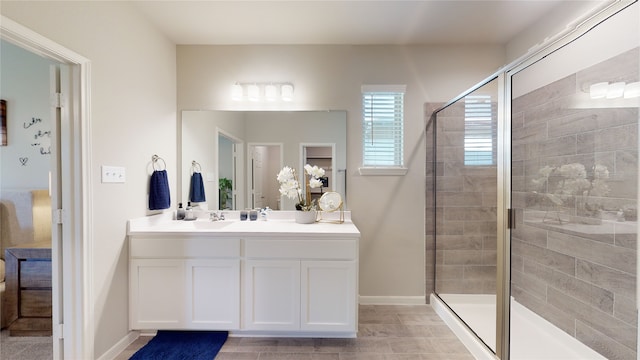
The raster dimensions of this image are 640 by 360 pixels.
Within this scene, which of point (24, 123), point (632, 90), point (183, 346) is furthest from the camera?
point (24, 123)

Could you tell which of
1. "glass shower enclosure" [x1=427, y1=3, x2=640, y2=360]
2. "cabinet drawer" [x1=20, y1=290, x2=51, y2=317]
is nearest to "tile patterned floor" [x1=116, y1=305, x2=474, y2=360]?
"glass shower enclosure" [x1=427, y1=3, x2=640, y2=360]

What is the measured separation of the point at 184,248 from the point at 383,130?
2.03 meters

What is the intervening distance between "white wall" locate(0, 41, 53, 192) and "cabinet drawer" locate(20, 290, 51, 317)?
942mm

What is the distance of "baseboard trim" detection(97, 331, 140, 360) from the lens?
1.86m

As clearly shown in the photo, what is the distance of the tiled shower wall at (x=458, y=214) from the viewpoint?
253 centimetres

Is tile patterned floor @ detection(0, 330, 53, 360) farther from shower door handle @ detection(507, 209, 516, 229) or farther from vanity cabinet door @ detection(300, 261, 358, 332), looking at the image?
shower door handle @ detection(507, 209, 516, 229)

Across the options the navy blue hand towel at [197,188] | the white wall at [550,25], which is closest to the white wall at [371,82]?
the white wall at [550,25]

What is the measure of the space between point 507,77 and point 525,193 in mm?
920

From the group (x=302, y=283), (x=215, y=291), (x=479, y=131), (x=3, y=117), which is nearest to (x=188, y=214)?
(x=215, y=291)

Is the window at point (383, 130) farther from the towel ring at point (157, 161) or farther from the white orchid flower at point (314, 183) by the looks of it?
the towel ring at point (157, 161)

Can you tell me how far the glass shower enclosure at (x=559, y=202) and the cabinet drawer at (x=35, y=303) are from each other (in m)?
3.12

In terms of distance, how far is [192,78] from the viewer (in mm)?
2715

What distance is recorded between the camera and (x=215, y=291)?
2057 mm

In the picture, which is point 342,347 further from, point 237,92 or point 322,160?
point 237,92
